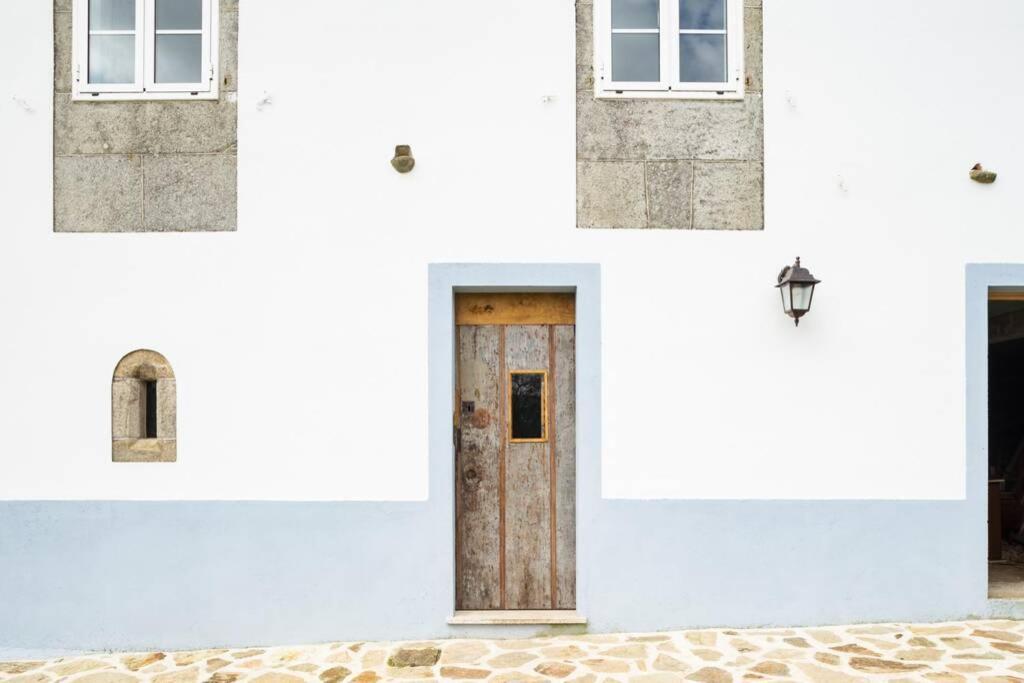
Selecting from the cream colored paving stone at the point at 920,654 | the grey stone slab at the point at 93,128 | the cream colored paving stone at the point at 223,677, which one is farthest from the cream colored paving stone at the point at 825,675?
the grey stone slab at the point at 93,128

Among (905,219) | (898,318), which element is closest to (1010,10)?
(905,219)

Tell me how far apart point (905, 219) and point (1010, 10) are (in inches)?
61.8

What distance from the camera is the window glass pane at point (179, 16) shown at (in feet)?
14.9

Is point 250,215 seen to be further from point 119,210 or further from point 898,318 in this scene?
point 898,318

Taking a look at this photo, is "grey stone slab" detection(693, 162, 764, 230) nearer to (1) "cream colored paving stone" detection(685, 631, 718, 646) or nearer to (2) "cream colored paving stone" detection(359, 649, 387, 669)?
(1) "cream colored paving stone" detection(685, 631, 718, 646)

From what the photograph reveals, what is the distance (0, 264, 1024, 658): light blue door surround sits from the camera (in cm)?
439

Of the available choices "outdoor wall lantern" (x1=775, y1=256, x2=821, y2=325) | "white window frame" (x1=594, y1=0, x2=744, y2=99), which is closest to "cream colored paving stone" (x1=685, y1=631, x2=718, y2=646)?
"outdoor wall lantern" (x1=775, y1=256, x2=821, y2=325)

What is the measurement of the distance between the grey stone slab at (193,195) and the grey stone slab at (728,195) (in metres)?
3.02

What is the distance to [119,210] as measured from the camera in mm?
4492

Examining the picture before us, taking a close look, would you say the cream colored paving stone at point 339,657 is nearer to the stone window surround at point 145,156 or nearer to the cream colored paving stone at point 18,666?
the cream colored paving stone at point 18,666

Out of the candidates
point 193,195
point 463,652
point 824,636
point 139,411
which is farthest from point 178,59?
point 824,636

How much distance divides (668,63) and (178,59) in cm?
322

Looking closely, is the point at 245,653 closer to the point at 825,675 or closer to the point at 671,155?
the point at 825,675

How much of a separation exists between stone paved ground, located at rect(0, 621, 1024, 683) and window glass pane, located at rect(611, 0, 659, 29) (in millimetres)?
3962
